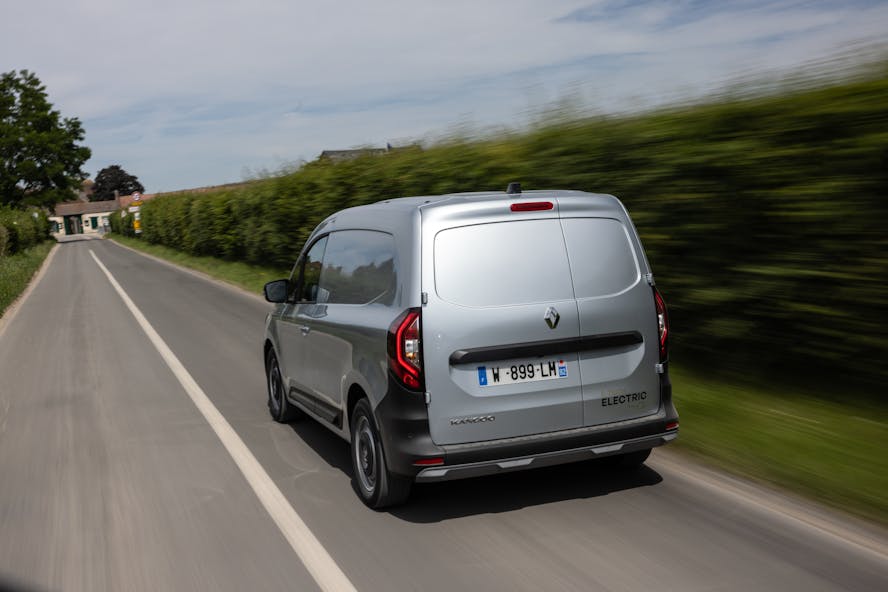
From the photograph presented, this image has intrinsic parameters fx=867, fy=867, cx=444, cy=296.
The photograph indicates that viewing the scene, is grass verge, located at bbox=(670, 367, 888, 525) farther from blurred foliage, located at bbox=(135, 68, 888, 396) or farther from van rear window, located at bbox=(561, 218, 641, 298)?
van rear window, located at bbox=(561, 218, 641, 298)

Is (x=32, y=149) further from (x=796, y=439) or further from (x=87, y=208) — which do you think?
(x=796, y=439)

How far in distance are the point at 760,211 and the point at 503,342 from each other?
2967 mm

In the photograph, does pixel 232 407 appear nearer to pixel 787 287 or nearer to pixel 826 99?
pixel 787 287

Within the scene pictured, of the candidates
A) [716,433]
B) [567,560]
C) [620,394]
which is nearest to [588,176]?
[716,433]

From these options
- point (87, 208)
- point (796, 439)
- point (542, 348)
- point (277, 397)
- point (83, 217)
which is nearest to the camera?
point (542, 348)

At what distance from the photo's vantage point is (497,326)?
478 cm

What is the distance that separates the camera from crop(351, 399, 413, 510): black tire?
506cm

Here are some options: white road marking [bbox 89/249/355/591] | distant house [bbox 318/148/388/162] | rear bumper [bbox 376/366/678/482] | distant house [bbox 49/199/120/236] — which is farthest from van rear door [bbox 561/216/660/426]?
distant house [bbox 49/199/120/236]

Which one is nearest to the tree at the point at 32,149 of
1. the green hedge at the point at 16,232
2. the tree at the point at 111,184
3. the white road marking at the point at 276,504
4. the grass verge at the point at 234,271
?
the green hedge at the point at 16,232

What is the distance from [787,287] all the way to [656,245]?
5.31 ft

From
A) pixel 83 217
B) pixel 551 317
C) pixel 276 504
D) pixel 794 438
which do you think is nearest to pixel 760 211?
pixel 794 438

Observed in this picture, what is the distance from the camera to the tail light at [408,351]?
4.74 metres

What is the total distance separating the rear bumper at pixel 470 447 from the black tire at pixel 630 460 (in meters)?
0.66

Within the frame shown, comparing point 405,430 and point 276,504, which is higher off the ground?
point 405,430
